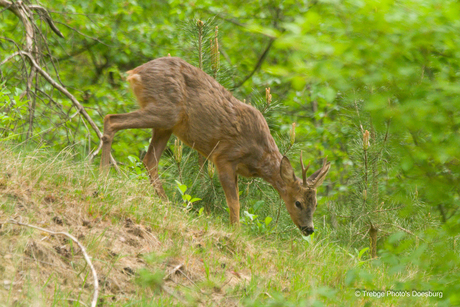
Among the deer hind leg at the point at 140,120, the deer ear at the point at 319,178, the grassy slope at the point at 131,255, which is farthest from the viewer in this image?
the deer ear at the point at 319,178

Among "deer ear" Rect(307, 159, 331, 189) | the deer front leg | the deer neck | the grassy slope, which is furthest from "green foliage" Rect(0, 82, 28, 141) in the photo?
"deer ear" Rect(307, 159, 331, 189)

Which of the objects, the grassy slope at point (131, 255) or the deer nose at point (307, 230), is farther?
the deer nose at point (307, 230)

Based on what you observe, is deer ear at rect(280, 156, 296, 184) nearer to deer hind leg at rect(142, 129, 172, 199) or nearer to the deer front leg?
the deer front leg

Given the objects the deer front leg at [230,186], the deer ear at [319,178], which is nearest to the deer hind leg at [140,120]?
the deer front leg at [230,186]

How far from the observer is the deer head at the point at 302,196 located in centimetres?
647

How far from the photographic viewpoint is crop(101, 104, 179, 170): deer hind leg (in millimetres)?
5902

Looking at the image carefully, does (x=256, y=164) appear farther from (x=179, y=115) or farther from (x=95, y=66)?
(x=95, y=66)

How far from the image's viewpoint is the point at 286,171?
6512 millimetres

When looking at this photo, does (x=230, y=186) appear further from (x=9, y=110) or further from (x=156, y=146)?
(x=9, y=110)

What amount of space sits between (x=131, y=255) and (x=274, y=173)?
325cm

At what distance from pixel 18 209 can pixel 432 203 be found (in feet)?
9.85

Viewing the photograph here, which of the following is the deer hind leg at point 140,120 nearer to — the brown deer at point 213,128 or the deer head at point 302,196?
the brown deer at point 213,128

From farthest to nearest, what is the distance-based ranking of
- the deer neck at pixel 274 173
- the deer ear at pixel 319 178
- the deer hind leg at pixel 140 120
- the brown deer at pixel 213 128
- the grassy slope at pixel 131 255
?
the deer neck at pixel 274 173
the deer ear at pixel 319 178
the brown deer at pixel 213 128
the deer hind leg at pixel 140 120
the grassy slope at pixel 131 255

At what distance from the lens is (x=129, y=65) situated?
14.9m
